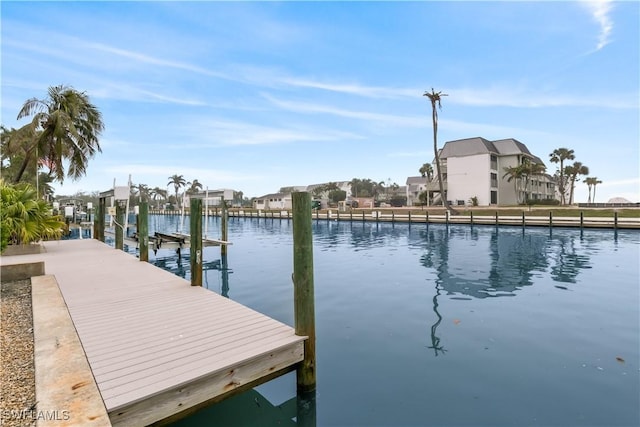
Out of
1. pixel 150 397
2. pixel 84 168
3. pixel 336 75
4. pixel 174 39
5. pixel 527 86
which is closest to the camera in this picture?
pixel 150 397

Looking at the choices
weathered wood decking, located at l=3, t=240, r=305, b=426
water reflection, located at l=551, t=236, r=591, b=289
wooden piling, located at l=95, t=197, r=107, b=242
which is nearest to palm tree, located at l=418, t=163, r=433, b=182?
water reflection, located at l=551, t=236, r=591, b=289

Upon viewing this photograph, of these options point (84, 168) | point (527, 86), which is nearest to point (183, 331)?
point (84, 168)

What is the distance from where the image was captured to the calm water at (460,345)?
445cm

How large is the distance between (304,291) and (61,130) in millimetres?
→ 22436

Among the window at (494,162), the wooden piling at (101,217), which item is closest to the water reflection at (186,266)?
the wooden piling at (101,217)

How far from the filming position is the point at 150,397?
3.22 metres

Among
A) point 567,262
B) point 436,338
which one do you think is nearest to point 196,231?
point 436,338

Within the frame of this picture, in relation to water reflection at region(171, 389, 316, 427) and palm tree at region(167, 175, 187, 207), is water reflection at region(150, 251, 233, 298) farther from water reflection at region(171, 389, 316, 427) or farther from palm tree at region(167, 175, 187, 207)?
palm tree at region(167, 175, 187, 207)

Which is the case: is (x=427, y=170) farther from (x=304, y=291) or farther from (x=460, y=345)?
(x=304, y=291)

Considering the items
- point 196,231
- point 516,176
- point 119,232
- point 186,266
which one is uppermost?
point 516,176

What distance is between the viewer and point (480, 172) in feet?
185

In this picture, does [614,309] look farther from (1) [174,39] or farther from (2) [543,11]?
(1) [174,39]

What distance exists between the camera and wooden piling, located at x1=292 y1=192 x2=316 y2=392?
15.4 feet

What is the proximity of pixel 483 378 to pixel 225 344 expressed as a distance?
12.6ft
